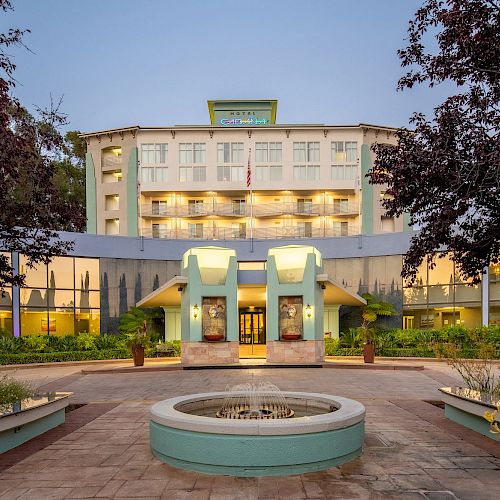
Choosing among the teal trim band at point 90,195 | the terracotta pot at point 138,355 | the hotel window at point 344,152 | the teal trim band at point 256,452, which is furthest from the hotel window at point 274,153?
the teal trim band at point 256,452

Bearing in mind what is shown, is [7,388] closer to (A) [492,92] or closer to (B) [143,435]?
(B) [143,435]

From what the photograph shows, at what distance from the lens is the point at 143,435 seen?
933 cm

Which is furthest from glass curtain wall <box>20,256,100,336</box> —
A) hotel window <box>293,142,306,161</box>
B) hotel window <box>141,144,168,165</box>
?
hotel window <box>293,142,306,161</box>

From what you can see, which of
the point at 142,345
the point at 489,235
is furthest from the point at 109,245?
the point at 489,235

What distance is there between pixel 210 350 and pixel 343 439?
1581 cm

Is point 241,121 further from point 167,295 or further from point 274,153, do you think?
point 167,295

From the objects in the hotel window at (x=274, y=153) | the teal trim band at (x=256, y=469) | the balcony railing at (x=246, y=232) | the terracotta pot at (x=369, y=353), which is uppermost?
the hotel window at (x=274, y=153)

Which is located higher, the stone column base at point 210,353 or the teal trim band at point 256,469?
the teal trim band at point 256,469

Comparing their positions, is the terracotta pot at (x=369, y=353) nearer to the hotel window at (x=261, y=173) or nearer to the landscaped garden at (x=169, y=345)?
the landscaped garden at (x=169, y=345)

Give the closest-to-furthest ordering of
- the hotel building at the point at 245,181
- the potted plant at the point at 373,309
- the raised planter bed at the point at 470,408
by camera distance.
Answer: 1. the raised planter bed at the point at 470,408
2. the potted plant at the point at 373,309
3. the hotel building at the point at 245,181

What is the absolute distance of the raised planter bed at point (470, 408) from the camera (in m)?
8.95

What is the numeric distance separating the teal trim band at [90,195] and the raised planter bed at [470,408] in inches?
1808

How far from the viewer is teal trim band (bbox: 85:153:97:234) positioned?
170 ft

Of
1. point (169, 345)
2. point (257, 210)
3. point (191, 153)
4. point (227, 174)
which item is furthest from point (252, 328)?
point (191, 153)
